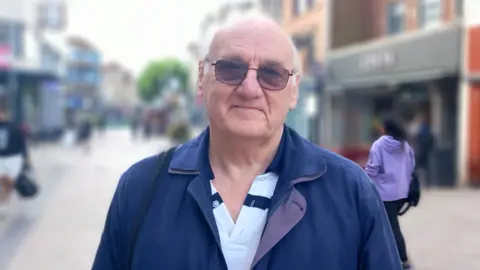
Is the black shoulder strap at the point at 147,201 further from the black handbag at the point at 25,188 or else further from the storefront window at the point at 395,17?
the storefront window at the point at 395,17

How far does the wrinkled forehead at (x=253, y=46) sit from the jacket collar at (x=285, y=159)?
25 cm

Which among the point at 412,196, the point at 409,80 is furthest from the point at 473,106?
the point at 412,196

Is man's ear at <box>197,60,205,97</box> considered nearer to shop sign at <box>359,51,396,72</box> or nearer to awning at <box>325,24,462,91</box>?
awning at <box>325,24,462,91</box>

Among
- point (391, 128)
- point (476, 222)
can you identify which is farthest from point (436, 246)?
point (391, 128)

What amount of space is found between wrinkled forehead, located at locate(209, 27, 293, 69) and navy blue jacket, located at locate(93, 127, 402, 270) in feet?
0.90

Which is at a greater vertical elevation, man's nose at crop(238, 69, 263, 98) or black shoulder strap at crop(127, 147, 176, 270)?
man's nose at crop(238, 69, 263, 98)

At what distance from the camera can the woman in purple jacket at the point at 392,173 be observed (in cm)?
266

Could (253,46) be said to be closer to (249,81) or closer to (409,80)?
(249,81)

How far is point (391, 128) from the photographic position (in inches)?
110

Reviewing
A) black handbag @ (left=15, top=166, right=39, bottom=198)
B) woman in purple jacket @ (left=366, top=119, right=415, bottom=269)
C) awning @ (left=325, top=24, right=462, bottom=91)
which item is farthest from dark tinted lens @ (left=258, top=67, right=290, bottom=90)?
awning @ (left=325, top=24, right=462, bottom=91)

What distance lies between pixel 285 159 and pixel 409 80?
56.8 feet

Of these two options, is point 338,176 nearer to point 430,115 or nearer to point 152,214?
point 152,214

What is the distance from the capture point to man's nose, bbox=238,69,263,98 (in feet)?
7.04

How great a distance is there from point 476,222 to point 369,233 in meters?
9.64
